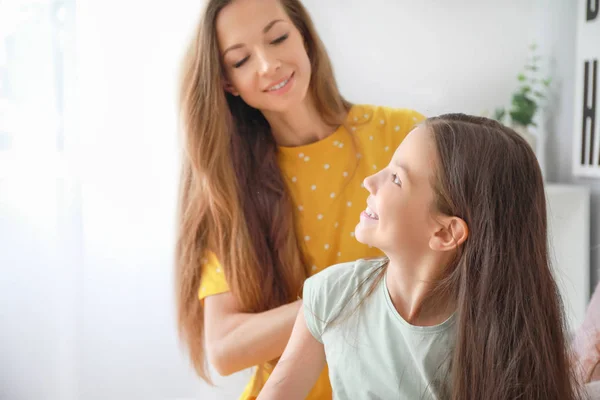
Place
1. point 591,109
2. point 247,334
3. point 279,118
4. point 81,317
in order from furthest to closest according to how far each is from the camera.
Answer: point 591,109 → point 81,317 → point 279,118 → point 247,334

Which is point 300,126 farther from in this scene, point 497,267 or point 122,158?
point 122,158

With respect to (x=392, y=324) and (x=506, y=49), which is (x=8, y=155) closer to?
(x=392, y=324)

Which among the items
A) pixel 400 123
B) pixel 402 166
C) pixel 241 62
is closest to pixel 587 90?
pixel 400 123

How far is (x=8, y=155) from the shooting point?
154 centimetres

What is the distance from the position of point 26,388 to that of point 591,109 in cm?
186

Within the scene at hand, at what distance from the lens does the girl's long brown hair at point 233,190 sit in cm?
111

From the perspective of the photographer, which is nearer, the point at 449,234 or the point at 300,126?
the point at 449,234

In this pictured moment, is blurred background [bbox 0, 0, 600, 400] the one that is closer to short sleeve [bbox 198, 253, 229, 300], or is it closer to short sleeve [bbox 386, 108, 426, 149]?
short sleeve [bbox 386, 108, 426, 149]

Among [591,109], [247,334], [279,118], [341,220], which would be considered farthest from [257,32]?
[591,109]

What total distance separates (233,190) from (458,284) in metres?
0.46

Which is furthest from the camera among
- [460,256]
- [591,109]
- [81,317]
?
[591,109]

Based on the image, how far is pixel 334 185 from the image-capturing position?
1.16 m

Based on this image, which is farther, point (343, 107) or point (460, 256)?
point (343, 107)

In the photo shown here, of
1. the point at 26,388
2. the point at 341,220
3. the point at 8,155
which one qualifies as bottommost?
the point at 26,388
